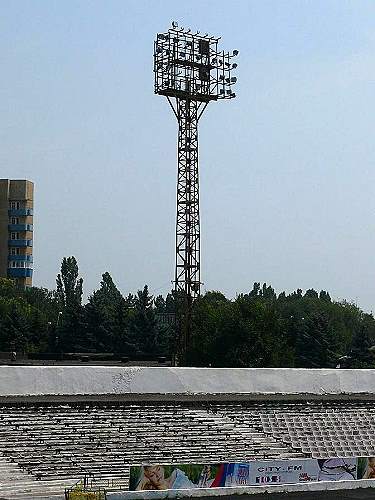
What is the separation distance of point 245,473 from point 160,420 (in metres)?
7.55

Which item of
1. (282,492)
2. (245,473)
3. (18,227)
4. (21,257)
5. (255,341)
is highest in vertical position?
(18,227)

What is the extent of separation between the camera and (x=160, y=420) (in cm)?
3581

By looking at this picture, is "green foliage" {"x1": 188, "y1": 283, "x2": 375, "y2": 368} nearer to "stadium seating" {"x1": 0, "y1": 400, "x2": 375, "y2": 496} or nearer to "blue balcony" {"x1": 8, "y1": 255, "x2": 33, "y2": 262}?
"stadium seating" {"x1": 0, "y1": 400, "x2": 375, "y2": 496}

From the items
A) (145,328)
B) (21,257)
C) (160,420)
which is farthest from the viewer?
(21,257)

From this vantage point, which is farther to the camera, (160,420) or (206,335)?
(206,335)

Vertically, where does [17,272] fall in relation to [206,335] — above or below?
above

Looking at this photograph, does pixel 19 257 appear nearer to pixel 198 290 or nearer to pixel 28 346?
pixel 28 346

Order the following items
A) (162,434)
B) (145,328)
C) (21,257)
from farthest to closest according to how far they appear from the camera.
Answer: (21,257) < (145,328) < (162,434)

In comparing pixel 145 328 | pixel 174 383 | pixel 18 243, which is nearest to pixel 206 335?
pixel 145 328

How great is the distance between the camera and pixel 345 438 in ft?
125

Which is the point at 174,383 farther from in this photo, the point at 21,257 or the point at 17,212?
the point at 21,257

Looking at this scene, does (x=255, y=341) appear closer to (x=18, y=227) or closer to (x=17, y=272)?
(x=18, y=227)

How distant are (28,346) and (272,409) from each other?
1706 inches

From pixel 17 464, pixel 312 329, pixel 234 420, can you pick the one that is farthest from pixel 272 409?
pixel 312 329
